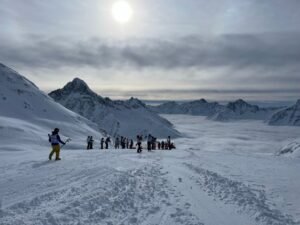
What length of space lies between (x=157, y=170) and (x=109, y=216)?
8.92m

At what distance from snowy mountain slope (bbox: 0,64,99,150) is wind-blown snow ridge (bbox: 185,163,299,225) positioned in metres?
60.4

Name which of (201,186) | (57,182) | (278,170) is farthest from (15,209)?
(278,170)

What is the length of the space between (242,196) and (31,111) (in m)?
116

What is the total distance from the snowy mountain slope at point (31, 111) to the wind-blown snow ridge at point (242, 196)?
60.4m

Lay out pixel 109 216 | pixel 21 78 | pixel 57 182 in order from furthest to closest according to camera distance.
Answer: pixel 21 78 → pixel 57 182 → pixel 109 216

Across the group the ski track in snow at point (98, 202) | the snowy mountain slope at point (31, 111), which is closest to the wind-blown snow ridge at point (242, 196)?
the ski track in snow at point (98, 202)

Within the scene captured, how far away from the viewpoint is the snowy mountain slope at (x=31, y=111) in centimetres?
10506

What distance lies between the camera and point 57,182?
1823cm

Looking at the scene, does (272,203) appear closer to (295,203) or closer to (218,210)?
(295,203)

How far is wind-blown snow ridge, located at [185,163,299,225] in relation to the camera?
47.1ft

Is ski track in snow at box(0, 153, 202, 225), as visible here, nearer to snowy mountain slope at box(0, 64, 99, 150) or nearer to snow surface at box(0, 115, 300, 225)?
snow surface at box(0, 115, 300, 225)

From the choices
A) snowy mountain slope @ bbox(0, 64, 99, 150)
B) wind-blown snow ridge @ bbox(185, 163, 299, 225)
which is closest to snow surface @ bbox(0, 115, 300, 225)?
wind-blown snow ridge @ bbox(185, 163, 299, 225)

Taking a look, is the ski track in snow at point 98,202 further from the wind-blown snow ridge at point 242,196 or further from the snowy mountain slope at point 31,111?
the snowy mountain slope at point 31,111

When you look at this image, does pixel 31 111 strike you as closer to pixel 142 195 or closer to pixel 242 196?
pixel 142 195
